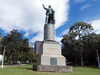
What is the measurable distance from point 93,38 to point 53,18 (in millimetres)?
15694

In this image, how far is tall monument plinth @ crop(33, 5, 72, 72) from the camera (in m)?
8.97

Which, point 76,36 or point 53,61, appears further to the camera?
point 76,36

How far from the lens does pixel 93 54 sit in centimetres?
2894

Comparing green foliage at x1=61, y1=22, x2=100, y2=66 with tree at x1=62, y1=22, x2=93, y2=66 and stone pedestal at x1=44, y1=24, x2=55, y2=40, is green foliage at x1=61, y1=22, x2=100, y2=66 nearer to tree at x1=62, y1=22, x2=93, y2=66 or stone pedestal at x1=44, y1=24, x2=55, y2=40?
tree at x1=62, y1=22, x2=93, y2=66

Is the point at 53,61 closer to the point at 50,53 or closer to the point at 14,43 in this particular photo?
the point at 50,53

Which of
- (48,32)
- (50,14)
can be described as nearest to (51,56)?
(48,32)

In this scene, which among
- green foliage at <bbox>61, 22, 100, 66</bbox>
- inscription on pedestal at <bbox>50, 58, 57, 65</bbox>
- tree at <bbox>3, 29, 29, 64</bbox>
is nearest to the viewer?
inscription on pedestal at <bbox>50, 58, 57, 65</bbox>

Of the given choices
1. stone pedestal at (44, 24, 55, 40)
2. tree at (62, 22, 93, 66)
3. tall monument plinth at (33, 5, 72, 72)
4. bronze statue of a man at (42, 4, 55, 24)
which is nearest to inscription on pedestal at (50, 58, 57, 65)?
tall monument plinth at (33, 5, 72, 72)

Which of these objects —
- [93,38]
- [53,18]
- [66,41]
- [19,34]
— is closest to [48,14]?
[53,18]

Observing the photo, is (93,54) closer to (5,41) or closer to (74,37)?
(74,37)

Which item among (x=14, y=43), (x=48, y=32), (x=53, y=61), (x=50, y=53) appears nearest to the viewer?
(x=53, y=61)

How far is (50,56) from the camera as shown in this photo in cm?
1033

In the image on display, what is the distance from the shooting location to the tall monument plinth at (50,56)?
8.97 metres

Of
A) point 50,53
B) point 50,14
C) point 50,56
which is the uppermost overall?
point 50,14
